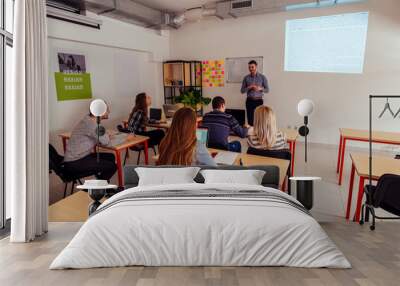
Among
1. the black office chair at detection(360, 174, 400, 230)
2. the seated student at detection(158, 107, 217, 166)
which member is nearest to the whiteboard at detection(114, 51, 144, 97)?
Result: the seated student at detection(158, 107, 217, 166)

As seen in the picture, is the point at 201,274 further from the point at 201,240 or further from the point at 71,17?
the point at 71,17

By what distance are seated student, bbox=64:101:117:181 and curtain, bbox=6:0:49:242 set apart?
1.28 metres

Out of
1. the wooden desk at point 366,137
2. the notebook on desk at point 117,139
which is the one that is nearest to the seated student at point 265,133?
the wooden desk at point 366,137

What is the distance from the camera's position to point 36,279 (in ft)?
6.29

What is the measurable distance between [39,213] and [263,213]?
186cm

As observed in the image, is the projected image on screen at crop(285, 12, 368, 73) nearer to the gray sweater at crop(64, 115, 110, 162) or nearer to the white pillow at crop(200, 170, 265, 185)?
the gray sweater at crop(64, 115, 110, 162)

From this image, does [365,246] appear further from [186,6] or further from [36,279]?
[186,6]

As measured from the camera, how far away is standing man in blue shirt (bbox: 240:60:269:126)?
7.35 metres

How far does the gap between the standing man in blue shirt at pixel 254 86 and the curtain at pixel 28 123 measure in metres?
5.37

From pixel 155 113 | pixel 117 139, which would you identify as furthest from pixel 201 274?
pixel 155 113

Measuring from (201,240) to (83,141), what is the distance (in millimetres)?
2618

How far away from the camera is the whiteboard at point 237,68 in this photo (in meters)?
7.80

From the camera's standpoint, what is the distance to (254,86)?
735 cm

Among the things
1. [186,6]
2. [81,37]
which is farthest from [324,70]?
[81,37]
